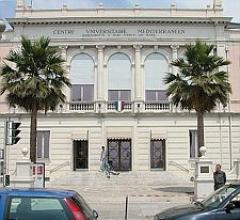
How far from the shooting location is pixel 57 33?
138 feet

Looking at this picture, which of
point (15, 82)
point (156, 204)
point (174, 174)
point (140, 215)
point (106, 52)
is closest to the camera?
point (140, 215)

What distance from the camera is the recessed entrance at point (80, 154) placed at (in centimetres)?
4100

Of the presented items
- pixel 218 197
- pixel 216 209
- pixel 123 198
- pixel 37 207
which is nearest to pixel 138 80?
pixel 123 198

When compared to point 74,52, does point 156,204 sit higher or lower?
lower

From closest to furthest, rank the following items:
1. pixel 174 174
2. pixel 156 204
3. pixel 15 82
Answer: pixel 156 204 < pixel 15 82 < pixel 174 174

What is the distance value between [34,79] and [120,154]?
15.0 metres

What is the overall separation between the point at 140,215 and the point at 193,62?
44.8ft

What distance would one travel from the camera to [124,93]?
42281 mm

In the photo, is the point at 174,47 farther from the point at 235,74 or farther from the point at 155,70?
the point at 235,74

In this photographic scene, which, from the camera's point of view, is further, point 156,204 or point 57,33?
point 57,33

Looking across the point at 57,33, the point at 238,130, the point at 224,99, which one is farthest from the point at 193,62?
the point at 57,33

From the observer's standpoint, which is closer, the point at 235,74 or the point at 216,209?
the point at 216,209

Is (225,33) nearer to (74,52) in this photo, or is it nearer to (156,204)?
(74,52)

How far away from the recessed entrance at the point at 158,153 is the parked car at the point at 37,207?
33.2m
